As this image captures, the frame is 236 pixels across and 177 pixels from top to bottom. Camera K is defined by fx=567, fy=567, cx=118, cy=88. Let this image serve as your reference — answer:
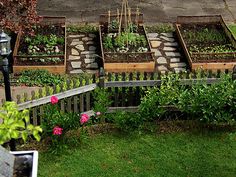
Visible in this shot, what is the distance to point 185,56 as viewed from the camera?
12891 millimetres

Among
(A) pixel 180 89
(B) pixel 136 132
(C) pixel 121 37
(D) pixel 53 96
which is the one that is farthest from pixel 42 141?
(C) pixel 121 37

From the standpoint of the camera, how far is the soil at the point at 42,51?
12164 mm

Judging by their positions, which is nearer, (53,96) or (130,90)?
(53,96)

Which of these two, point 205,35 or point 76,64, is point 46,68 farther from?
point 205,35

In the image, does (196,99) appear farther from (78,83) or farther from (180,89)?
(78,83)

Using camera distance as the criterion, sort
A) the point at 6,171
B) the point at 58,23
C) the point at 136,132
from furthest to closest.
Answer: the point at 58,23 → the point at 136,132 → the point at 6,171

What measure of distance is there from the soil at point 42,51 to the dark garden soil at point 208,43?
291 cm

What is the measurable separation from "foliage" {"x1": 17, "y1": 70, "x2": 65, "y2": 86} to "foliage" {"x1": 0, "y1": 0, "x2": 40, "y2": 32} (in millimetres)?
941

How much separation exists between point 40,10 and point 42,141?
6637mm

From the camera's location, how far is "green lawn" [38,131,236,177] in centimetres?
889

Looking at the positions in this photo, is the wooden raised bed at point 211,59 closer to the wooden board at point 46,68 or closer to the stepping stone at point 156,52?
the stepping stone at point 156,52

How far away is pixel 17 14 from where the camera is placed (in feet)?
38.8

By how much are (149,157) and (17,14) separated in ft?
14.9

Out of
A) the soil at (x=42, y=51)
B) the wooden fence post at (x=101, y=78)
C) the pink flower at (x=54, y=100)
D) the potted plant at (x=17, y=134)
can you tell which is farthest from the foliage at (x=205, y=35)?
the potted plant at (x=17, y=134)
